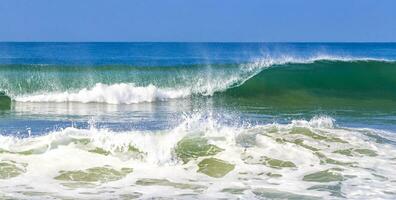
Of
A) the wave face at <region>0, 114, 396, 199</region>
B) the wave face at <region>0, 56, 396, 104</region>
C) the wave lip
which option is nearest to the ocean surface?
the wave face at <region>0, 114, 396, 199</region>

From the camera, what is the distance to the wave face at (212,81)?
18859 millimetres

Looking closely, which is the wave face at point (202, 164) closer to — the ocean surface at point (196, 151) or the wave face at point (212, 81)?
the ocean surface at point (196, 151)

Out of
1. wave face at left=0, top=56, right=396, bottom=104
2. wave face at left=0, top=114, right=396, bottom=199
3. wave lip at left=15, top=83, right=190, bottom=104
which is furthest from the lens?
wave face at left=0, top=56, right=396, bottom=104

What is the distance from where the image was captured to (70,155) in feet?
27.1

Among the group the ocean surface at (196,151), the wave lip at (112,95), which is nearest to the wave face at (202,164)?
the ocean surface at (196,151)

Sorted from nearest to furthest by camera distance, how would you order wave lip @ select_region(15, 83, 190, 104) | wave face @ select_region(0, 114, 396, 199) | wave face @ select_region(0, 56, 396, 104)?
wave face @ select_region(0, 114, 396, 199), wave lip @ select_region(15, 83, 190, 104), wave face @ select_region(0, 56, 396, 104)

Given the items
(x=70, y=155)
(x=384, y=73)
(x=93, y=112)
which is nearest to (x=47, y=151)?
(x=70, y=155)

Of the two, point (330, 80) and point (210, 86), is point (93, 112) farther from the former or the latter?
point (330, 80)

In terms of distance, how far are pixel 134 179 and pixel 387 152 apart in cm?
373

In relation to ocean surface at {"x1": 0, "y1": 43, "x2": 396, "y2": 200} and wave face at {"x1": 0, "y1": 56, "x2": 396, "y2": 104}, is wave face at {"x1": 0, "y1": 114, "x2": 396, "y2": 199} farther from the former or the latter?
wave face at {"x1": 0, "y1": 56, "x2": 396, "y2": 104}

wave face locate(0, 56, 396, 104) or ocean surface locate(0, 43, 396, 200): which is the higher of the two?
wave face locate(0, 56, 396, 104)

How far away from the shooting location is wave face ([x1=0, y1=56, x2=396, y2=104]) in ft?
61.9

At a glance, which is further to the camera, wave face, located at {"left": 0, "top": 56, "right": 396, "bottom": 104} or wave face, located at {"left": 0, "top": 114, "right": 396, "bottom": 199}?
wave face, located at {"left": 0, "top": 56, "right": 396, "bottom": 104}

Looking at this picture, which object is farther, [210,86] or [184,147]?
[210,86]
